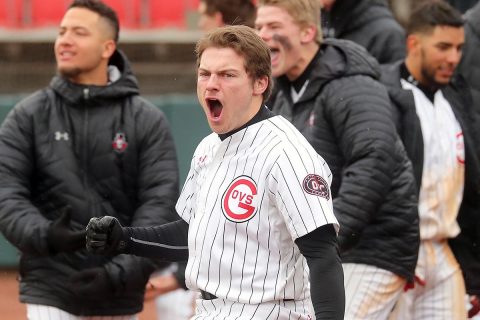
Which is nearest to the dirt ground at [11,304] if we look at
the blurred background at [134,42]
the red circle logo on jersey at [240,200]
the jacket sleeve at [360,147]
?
the blurred background at [134,42]

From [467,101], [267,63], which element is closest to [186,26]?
[467,101]

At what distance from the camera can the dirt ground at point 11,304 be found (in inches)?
456

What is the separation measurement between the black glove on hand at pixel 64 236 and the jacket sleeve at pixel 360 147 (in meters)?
1.19

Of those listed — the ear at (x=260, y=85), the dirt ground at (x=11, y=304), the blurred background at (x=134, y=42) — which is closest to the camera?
the ear at (x=260, y=85)

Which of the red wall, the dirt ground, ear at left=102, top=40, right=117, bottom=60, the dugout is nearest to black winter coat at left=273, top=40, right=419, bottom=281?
ear at left=102, top=40, right=117, bottom=60

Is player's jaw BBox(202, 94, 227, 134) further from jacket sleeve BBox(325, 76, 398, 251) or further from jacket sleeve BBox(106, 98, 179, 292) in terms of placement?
jacket sleeve BBox(106, 98, 179, 292)

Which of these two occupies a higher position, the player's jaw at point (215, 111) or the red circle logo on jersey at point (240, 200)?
the player's jaw at point (215, 111)

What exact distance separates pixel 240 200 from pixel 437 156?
2.57 metres

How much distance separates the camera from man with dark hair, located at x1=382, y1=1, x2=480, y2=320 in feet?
20.7

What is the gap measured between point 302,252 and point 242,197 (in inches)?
11.0

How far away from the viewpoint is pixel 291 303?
161 inches

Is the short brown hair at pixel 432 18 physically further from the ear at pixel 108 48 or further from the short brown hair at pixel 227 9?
the ear at pixel 108 48

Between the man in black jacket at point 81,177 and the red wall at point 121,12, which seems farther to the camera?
the red wall at point 121,12

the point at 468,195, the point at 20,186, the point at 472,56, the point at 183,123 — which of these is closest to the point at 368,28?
the point at 472,56
